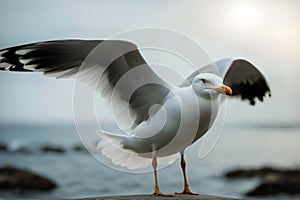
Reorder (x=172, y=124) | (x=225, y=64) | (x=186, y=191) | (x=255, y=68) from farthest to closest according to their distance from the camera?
(x=255, y=68)
(x=225, y=64)
(x=186, y=191)
(x=172, y=124)

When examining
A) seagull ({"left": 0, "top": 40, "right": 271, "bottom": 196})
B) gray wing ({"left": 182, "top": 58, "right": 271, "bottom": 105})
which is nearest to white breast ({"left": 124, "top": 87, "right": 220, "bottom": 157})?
seagull ({"left": 0, "top": 40, "right": 271, "bottom": 196})

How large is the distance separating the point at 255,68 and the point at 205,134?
1.65ft

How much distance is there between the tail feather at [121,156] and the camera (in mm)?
1752

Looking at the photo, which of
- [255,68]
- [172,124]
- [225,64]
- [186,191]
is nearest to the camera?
[172,124]

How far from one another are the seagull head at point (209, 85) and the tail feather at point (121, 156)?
327mm

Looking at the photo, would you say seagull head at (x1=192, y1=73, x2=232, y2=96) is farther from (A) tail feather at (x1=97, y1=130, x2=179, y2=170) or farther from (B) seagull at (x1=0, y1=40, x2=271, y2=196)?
(A) tail feather at (x1=97, y1=130, x2=179, y2=170)

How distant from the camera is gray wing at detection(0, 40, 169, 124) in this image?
1664mm

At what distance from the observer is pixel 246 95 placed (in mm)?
2121

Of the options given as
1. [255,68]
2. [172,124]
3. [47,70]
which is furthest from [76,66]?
[255,68]

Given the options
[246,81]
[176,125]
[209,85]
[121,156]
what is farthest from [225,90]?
[246,81]

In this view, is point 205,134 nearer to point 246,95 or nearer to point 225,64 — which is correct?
point 225,64

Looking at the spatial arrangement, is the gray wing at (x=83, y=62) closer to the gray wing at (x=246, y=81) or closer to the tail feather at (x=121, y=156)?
the tail feather at (x=121, y=156)

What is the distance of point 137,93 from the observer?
1767mm

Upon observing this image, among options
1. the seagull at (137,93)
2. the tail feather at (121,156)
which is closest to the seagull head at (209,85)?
the seagull at (137,93)
